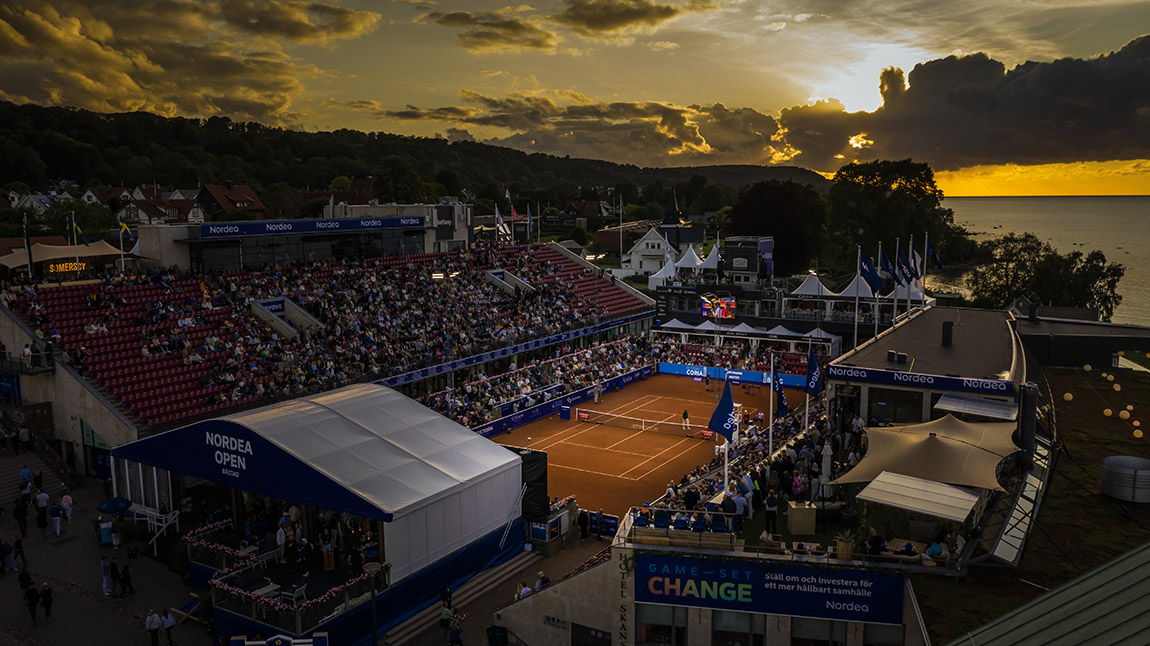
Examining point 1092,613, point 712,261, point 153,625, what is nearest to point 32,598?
point 153,625

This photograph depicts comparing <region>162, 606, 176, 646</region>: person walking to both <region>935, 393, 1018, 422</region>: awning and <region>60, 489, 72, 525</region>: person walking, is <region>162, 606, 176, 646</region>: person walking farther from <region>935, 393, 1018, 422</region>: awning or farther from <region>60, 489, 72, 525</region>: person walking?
<region>935, 393, 1018, 422</region>: awning

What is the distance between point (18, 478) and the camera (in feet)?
92.4

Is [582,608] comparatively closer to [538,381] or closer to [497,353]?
[538,381]

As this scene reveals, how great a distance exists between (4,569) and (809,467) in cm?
2431

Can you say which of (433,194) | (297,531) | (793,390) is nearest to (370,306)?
(297,531)

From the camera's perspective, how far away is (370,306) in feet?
139

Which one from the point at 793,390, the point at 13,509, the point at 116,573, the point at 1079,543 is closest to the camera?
the point at 1079,543

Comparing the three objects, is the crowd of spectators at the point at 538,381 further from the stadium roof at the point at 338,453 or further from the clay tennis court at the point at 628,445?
the stadium roof at the point at 338,453

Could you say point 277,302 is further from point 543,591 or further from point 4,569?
point 543,591

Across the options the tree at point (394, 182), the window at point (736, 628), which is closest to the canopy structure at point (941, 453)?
the window at point (736, 628)

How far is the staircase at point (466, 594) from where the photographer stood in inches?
807

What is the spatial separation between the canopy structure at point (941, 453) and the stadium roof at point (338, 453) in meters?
11.0

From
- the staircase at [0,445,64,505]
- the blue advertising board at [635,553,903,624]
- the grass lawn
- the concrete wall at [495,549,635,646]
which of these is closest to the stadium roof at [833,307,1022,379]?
the grass lawn

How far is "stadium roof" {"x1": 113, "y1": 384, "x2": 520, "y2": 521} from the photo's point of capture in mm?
21156
